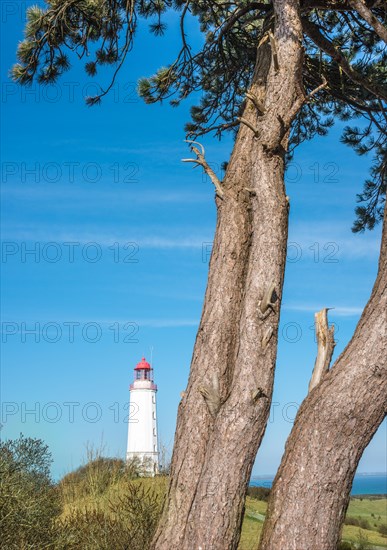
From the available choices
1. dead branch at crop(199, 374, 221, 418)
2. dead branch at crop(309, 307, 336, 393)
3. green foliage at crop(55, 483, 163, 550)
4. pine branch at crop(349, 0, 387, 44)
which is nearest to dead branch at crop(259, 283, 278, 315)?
dead branch at crop(309, 307, 336, 393)

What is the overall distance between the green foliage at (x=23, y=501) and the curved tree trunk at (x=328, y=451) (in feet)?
8.87

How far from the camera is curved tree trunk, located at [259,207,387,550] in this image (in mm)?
4242

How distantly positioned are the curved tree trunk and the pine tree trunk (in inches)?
16.7

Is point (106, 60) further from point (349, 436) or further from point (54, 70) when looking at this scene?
point (349, 436)

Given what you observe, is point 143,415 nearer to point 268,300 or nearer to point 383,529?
point 383,529

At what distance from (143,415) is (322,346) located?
61.6 feet

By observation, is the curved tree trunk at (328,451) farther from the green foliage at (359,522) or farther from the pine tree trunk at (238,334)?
the green foliage at (359,522)

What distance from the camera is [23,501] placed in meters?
6.16

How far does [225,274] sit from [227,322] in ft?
1.50

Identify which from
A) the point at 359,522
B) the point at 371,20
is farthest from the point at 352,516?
the point at 371,20

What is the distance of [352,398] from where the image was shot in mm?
4367

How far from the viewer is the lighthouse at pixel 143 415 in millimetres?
23047

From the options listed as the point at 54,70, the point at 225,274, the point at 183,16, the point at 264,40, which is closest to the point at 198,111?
the point at 183,16

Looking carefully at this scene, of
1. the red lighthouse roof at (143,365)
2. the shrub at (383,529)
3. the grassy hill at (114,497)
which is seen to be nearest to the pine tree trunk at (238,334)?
the grassy hill at (114,497)
